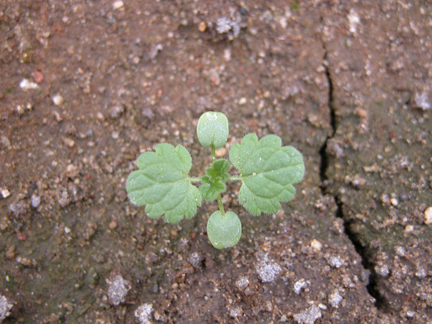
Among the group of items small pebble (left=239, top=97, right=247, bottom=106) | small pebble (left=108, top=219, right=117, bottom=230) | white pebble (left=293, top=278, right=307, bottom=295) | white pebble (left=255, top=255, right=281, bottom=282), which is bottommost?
white pebble (left=293, top=278, right=307, bottom=295)

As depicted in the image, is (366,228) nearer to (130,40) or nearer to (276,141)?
(276,141)

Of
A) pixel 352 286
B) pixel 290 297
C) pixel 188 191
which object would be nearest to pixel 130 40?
pixel 188 191

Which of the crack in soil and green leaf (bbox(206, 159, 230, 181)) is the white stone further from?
green leaf (bbox(206, 159, 230, 181))

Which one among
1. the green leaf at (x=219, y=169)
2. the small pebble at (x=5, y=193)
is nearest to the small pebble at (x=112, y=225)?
the small pebble at (x=5, y=193)

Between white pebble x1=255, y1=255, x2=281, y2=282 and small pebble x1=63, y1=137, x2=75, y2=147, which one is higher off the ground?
small pebble x1=63, y1=137, x2=75, y2=147

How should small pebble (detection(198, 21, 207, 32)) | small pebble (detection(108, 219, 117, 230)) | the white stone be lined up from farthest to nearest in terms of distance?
small pebble (detection(198, 21, 207, 32)) < small pebble (detection(108, 219, 117, 230)) < the white stone

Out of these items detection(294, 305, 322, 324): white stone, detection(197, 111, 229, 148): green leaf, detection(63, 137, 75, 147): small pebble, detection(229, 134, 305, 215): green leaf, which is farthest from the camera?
detection(63, 137, 75, 147): small pebble

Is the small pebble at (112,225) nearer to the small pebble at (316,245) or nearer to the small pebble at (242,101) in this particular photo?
the small pebble at (242,101)

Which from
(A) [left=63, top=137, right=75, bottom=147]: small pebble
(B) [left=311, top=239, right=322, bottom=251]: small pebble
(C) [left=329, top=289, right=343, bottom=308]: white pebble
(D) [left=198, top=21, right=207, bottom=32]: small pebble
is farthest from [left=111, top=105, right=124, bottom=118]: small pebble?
(C) [left=329, top=289, right=343, bottom=308]: white pebble

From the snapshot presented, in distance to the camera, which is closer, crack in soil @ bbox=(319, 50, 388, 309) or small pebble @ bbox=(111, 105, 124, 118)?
crack in soil @ bbox=(319, 50, 388, 309)
